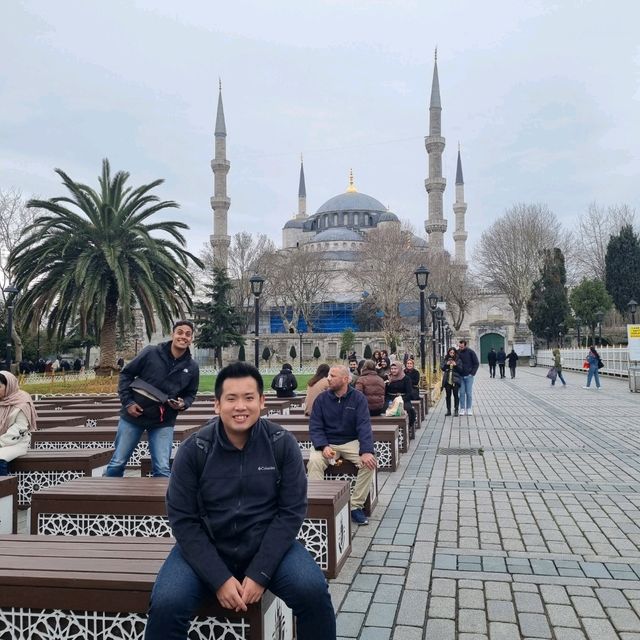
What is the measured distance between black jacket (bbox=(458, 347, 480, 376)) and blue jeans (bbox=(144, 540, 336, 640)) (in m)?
12.0

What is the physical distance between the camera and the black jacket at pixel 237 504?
2.68 metres

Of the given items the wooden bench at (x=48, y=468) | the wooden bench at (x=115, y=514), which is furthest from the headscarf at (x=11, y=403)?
the wooden bench at (x=115, y=514)

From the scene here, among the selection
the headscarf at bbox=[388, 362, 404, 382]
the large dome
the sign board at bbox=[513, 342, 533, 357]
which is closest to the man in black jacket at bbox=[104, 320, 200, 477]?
the headscarf at bbox=[388, 362, 404, 382]

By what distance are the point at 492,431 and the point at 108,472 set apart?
8.15 m

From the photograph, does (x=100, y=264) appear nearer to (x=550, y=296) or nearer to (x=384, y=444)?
(x=384, y=444)

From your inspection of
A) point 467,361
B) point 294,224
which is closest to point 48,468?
point 467,361

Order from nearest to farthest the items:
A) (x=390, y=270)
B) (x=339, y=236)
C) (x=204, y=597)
→ (x=204, y=597)
(x=390, y=270)
(x=339, y=236)

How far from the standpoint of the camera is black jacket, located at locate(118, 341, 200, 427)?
5695 millimetres

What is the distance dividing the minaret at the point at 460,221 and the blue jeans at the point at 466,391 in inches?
2354

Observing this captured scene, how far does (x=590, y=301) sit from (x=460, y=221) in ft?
116

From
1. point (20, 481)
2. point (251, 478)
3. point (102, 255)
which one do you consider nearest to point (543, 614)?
point (251, 478)

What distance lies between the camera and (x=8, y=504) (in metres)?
5.02

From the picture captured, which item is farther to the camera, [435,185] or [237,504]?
[435,185]

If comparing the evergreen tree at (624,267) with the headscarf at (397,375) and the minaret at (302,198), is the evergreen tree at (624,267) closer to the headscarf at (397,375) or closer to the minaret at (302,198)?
the headscarf at (397,375)
